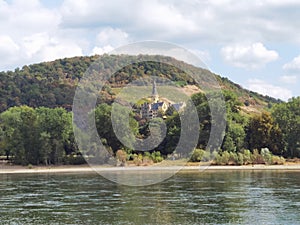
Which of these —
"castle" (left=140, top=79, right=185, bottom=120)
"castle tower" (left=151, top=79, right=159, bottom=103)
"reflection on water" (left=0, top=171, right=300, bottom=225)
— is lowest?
"reflection on water" (left=0, top=171, right=300, bottom=225)

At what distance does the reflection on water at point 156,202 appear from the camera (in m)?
30.4

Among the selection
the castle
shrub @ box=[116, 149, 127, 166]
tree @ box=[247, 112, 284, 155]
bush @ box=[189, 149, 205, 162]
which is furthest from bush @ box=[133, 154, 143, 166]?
the castle

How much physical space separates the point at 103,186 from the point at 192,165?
92.5 ft

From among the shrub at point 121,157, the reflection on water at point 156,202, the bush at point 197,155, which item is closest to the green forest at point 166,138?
the bush at point 197,155

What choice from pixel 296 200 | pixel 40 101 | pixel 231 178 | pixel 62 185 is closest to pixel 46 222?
pixel 296 200

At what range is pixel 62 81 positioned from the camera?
15738 cm

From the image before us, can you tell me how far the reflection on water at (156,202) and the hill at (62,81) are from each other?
4792 cm

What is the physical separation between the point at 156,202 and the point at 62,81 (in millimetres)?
123946

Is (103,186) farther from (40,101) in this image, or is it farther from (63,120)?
(40,101)

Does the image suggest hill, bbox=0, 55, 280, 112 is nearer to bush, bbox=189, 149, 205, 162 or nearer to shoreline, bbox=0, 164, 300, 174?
bush, bbox=189, 149, 205, 162

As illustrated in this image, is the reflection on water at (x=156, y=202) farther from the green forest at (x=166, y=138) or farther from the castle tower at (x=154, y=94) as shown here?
the castle tower at (x=154, y=94)

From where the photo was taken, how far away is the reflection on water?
1196 inches

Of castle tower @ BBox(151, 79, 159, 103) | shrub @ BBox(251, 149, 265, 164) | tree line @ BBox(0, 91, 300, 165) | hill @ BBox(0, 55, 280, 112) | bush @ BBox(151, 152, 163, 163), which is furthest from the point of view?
castle tower @ BBox(151, 79, 159, 103)

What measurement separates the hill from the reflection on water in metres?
47.9
